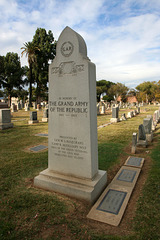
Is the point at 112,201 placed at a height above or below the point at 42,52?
below

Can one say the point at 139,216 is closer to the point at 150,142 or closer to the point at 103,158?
the point at 103,158

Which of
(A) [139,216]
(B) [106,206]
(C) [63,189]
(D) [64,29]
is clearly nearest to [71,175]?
(C) [63,189]

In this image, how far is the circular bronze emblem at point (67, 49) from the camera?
3.37 m

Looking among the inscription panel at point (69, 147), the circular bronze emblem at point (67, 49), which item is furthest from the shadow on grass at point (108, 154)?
the circular bronze emblem at point (67, 49)

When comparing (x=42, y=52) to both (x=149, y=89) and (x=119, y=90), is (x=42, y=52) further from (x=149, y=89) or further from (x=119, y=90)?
(x=149, y=89)

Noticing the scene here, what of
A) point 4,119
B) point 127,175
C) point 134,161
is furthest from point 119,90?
point 127,175

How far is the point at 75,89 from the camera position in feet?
11.2

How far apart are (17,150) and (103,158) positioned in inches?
144

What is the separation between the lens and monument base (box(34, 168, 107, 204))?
3223 millimetres

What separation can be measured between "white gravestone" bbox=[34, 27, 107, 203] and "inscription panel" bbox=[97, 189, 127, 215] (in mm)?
199

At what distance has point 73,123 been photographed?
350 cm

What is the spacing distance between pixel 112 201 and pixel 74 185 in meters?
0.83

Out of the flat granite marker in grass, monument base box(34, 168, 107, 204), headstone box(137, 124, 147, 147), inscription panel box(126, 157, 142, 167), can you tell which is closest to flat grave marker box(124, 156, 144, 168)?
inscription panel box(126, 157, 142, 167)

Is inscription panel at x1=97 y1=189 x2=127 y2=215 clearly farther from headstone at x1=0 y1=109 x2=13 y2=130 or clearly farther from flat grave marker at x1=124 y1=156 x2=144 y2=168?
headstone at x1=0 y1=109 x2=13 y2=130
